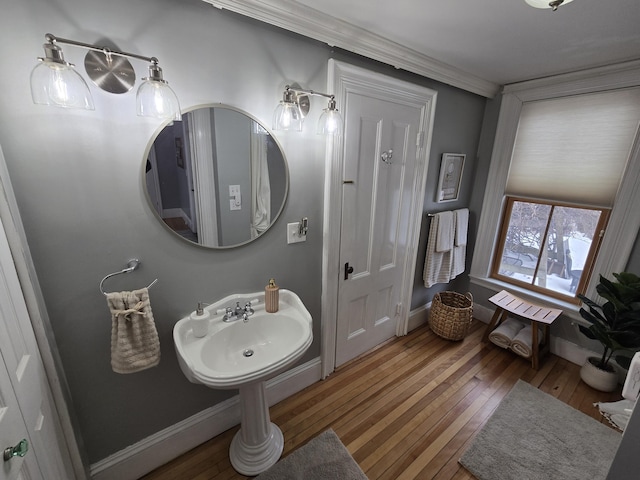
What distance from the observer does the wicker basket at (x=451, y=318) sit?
2.50 m

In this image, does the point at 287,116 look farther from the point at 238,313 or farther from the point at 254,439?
the point at 254,439

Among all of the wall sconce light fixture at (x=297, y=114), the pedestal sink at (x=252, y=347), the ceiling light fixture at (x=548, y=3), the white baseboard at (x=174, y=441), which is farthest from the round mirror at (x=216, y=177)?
the ceiling light fixture at (x=548, y=3)

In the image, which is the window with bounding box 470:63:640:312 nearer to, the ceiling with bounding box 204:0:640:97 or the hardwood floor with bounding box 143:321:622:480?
the ceiling with bounding box 204:0:640:97

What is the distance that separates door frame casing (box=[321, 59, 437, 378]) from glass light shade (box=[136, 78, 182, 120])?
0.87 metres

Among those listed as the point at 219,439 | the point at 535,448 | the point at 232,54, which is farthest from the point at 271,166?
the point at 535,448

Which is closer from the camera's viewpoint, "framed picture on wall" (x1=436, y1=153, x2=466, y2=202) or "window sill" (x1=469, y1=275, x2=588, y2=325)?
"window sill" (x1=469, y1=275, x2=588, y2=325)

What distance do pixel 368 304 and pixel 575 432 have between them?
1485 millimetres

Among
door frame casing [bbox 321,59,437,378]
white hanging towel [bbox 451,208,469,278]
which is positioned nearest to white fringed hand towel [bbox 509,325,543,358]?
white hanging towel [bbox 451,208,469,278]

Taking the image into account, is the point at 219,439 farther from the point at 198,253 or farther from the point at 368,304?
the point at 368,304

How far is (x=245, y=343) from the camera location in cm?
150

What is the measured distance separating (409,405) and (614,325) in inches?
59.3

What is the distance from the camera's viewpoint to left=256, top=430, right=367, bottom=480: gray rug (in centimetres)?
146

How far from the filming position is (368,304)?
227 centimetres

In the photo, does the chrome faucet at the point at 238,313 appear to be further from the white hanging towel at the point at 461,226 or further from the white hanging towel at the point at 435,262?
the white hanging towel at the point at 461,226
